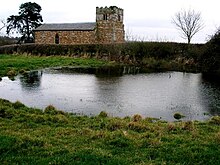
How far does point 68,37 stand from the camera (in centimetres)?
6253

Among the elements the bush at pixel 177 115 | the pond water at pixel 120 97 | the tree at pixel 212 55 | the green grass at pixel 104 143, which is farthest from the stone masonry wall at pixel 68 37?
the green grass at pixel 104 143

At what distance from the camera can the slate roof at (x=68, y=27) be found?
61.2 meters

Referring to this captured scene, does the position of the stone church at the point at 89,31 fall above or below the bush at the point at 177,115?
above

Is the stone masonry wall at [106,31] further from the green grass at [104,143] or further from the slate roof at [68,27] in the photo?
the green grass at [104,143]

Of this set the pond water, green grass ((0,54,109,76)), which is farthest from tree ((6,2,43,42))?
the pond water

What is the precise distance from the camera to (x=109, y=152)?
23.0 ft

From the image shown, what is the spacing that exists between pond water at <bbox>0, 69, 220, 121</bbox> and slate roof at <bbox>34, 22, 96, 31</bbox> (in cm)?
3853

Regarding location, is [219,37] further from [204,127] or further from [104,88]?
[204,127]

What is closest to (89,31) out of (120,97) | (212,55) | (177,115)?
(212,55)

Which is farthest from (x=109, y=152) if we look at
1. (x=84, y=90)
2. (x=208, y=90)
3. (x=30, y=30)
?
(x=30, y=30)

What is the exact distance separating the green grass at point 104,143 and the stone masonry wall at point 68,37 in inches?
2013

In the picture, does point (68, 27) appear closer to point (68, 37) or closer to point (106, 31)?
point (68, 37)

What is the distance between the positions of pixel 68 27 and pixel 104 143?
57.3 m

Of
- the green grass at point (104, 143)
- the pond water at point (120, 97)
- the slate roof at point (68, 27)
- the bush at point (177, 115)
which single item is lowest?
the bush at point (177, 115)
